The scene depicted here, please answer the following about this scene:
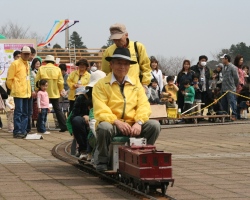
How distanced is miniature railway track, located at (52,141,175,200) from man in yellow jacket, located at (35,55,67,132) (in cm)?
323

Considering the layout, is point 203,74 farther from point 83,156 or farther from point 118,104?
point 118,104

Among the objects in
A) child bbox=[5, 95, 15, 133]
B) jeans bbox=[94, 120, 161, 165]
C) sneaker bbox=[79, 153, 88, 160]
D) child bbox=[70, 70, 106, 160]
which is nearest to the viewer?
jeans bbox=[94, 120, 161, 165]

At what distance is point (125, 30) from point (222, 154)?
135 inches

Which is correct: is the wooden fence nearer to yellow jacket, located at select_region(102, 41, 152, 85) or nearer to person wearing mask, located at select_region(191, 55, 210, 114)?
person wearing mask, located at select_region(191, 55, 210, 114)

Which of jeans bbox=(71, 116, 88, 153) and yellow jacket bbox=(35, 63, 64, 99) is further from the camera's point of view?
yellow jacket bbox=(35, 63, 64, 99)

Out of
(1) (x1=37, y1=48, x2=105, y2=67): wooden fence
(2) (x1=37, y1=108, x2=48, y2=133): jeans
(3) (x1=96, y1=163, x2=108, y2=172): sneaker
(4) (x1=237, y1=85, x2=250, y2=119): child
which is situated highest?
(1) (x1=37, y1=48, x2=105, y2=67): wooden fence

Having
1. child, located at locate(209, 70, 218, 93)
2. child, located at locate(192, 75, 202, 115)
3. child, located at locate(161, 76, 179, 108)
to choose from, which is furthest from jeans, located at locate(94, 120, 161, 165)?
child, located at locate(209, 70, 218, 93)

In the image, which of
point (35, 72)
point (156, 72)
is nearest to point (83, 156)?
point (35, 72)

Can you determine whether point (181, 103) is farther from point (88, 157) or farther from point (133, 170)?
point (133, 170)

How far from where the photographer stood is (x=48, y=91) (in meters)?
18.4

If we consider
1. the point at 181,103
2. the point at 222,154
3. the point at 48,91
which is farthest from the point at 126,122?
the point at 181,103

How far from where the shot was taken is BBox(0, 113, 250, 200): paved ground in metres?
8.59

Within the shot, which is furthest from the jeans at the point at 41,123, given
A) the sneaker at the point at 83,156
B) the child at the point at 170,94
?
the sneaker at the point at 83,156

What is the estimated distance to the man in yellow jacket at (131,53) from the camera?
10.5 m
